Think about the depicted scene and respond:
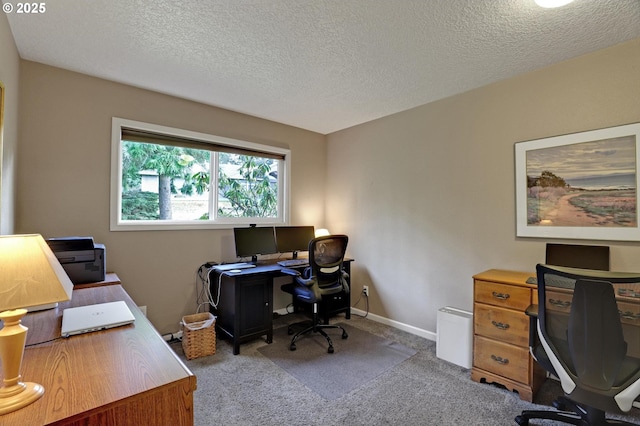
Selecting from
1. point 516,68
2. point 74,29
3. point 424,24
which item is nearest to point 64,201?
point 74,29

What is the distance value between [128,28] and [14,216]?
1665 mm

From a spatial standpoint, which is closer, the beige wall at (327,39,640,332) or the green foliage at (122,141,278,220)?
the beige wall at (327,39,640,332)

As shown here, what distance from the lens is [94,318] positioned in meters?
1.42

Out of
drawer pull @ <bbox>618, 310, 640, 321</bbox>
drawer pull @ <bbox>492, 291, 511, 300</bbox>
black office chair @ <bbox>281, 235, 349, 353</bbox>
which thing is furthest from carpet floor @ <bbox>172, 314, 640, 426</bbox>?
drawer pull @ <bbox>618, 310, 640, 321</bbox>

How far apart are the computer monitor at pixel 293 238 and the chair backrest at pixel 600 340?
267 centimetres

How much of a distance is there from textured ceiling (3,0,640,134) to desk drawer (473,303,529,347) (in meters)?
1.94

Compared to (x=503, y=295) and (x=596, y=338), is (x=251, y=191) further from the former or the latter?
(x=596, y=338)

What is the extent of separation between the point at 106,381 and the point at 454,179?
303cm

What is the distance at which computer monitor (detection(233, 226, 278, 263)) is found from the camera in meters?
3.32

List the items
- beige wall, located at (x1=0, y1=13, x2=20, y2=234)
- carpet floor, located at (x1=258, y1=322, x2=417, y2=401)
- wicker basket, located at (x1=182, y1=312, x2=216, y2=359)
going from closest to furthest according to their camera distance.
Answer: beige wall, located at (x1=0, y1=13, x2=20, y2=234)
carpet floor, located at (x1=258, y1=322, x2=417, y2=401)
wicker basket, located at (x1=182, y1=312, x2=216, y2=359)

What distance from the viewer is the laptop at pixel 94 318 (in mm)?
1297

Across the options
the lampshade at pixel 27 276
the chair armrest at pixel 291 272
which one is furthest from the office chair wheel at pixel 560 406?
the lampshade at pixel 27 276

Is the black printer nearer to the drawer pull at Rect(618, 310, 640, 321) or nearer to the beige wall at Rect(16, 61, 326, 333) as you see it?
the beige wall at Rect(16, 61, 326, 333)

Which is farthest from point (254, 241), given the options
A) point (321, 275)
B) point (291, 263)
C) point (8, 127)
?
point (8, 127)
